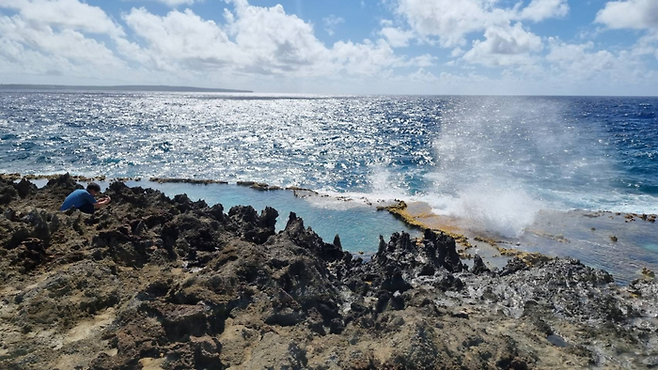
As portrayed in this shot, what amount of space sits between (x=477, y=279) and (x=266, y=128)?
81895mm

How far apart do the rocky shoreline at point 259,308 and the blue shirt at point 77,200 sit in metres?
1.21

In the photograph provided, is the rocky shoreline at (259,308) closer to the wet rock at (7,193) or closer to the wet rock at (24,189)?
the wet rock at (7,193)

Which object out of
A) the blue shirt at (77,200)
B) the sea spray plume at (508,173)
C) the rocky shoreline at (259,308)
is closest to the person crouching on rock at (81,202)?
the blue shirt at (77,200)

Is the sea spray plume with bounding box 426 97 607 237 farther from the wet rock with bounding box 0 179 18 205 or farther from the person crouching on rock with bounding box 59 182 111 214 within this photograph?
the wet rock with bounding box 0 179 18 205

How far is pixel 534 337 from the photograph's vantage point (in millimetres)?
11422

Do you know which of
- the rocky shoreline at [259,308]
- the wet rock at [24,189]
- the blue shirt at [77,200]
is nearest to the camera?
the rocky shoreline at [259,308]

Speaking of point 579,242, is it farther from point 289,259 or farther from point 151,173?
point 151,173

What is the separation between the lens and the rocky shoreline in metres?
8.20

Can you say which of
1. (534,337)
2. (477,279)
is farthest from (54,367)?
(477,279)

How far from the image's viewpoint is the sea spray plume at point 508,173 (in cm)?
3117

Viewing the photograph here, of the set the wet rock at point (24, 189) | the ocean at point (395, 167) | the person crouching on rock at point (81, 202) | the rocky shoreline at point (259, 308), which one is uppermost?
the person crouching on rock at point (81, 202)

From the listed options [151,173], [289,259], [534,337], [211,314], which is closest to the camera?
[211,314]

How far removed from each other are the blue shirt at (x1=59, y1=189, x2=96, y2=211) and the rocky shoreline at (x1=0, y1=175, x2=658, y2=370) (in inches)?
47.6

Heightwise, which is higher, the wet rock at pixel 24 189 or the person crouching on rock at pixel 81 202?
the person crouching on rock at pixel 81 202
